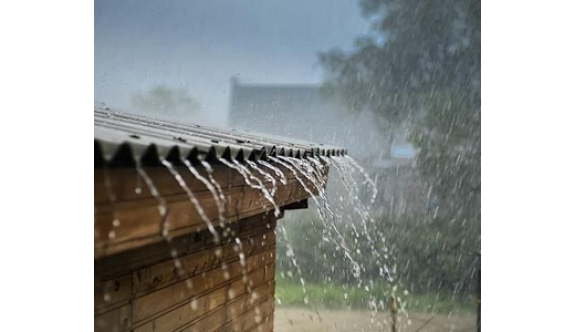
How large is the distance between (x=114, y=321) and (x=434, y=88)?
43.5ft

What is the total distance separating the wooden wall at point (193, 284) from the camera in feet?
4.47

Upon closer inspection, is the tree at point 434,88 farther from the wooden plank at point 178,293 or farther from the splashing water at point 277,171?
the splashing water at point 277,171

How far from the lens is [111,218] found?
0.97 m

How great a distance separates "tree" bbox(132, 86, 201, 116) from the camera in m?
16.1

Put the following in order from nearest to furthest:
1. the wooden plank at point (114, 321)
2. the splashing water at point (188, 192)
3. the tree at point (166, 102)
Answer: the splashing water at point (188, 192) → the wooden plank at point (114, 321) → the tree at point (166, 102)

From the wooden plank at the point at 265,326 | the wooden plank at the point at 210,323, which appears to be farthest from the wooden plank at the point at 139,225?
the wooden plank at the point at 265,326

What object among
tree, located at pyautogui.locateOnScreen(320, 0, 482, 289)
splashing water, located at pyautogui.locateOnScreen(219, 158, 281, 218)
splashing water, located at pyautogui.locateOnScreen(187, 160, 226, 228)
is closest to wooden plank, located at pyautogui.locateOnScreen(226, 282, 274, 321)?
splashing water, located at pyautogui.locateOnScreen(219, 158, 281, 218)

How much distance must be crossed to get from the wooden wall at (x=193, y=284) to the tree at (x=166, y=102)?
13686 mm

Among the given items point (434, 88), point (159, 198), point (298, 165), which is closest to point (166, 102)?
point (434, 88)

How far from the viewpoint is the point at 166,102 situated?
56.5 feet

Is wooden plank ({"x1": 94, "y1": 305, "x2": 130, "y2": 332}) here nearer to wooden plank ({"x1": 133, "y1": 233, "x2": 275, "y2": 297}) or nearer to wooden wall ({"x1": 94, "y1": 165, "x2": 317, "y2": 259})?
wooden plank ({"x1": 133, "y1": 233, "x2": 275, "y2": 297})

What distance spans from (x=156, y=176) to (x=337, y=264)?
41.9ft
